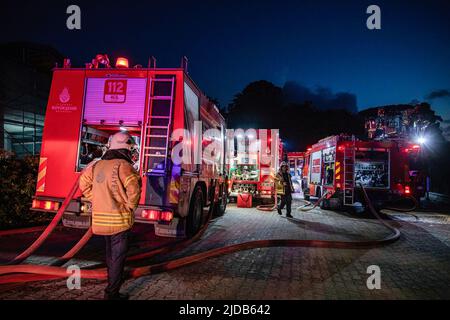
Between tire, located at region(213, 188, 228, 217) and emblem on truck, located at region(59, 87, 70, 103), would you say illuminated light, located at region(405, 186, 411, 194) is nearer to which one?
tire, located at region(213, 188, 228, 217)

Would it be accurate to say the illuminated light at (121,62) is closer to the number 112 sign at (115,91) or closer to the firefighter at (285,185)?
the number 112 sign at (115,91)

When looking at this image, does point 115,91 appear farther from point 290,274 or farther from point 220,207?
point 220,207

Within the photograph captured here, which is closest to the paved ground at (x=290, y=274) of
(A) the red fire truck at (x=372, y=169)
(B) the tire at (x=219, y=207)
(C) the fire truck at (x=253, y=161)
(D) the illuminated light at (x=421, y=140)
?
(B) the tire at (x=219, y=207)

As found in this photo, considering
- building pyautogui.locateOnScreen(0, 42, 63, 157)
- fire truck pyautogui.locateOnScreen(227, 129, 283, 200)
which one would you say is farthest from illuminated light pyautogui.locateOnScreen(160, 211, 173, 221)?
building pyautogui.locateOnScreen(0, 42, 63, 157)

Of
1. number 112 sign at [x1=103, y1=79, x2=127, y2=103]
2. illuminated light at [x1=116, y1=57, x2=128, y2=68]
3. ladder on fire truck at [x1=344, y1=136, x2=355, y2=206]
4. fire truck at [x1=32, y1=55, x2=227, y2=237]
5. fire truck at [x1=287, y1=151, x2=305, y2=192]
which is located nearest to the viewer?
fire truck at [x1=32, y1=55, x2=227, y2=237]

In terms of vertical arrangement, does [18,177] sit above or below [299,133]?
below

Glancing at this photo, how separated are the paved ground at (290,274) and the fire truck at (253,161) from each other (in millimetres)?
5453

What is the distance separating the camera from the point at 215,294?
3.59 m

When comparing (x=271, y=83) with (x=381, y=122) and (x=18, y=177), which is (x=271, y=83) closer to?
(x=381, y=122)

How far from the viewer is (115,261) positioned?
10.5 feet

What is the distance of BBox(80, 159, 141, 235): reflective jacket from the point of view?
124 inches

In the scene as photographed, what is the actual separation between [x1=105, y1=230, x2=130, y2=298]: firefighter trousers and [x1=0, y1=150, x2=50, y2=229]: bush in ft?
14.2
